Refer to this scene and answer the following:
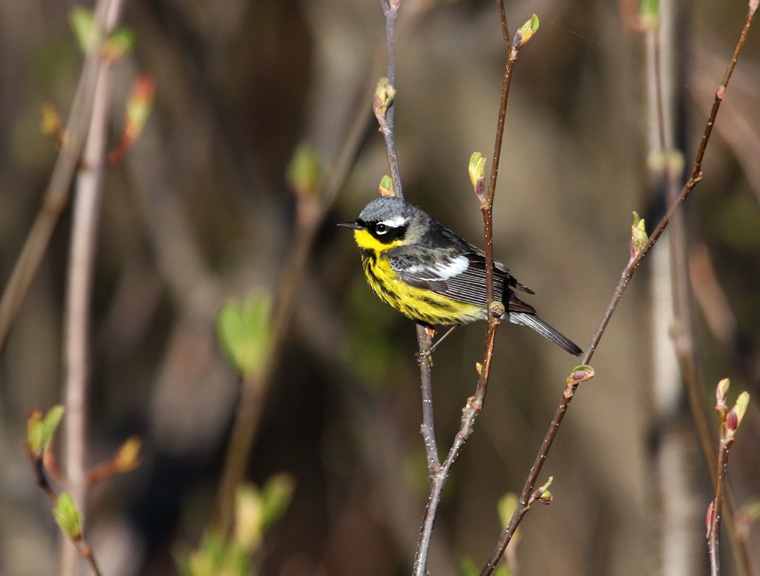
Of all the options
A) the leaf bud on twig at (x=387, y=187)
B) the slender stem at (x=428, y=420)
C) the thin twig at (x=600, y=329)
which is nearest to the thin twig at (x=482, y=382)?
the slender stem at (x=428, y=420)

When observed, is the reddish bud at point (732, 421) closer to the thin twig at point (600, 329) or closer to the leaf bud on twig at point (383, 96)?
the thin twig at point (600, 329)

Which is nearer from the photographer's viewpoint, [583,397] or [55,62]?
[583,397]

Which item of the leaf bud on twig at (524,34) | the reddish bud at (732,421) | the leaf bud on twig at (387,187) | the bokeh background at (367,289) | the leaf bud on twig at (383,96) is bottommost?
the bokeh background at (367,289)

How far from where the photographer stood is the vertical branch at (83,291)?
9.96ft

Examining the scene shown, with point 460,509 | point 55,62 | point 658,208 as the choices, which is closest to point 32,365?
point 55,62

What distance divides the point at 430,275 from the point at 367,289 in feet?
4.56

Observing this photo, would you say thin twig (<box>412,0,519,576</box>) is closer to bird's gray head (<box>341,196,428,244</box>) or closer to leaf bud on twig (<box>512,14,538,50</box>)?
leaf bud on twig (<box>512,14,538,50</box>)

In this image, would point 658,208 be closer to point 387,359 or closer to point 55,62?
point 387,359

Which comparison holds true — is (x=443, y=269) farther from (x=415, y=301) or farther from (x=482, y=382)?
(x=482, y=382)

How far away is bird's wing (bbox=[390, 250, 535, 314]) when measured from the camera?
14.6 feet

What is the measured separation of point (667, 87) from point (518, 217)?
237 cm

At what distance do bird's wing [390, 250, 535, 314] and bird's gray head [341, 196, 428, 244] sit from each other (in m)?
0.14

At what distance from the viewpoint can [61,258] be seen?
7781 mm

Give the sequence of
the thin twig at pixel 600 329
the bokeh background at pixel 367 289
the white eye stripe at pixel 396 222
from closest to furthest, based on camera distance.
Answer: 1. the thin twig at pixel 600 329
2. the white eye stripe at pixel 396 222
3. the bokeh background at pixel 367 289
